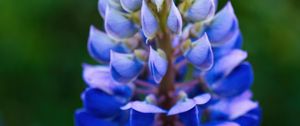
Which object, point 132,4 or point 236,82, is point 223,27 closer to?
point 236,82

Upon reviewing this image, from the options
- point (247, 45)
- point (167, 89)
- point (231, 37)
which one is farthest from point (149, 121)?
point (247, 45)

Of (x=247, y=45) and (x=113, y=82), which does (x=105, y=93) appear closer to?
(x=113, y=82)

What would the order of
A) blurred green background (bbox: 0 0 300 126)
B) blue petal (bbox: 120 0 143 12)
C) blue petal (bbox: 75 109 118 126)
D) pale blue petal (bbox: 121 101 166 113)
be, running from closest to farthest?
pale blue petal (bbox: 121 101 166 113)
blue petal (bbox: 120 0 143 12)
blue petal (bbox: 75 109 118 126)
blurred green background (bbox: 0 0 300 126)

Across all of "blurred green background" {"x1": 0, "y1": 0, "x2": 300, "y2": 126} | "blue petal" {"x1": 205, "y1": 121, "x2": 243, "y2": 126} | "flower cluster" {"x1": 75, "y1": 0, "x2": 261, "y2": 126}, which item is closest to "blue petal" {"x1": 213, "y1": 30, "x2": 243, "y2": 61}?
Answer: "flower cluster" {"x1": 75, "y1": 0, "x2": 261, "y2": 126}

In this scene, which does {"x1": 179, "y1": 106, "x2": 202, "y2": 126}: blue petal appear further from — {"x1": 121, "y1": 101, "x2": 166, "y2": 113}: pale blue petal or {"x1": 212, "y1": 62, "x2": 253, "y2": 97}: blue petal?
{"x1": 212, "y1": 62, "x2": 253, "y2": 97}: blue petal

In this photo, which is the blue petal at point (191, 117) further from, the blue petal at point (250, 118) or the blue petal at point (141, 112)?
the blue petal at point (250, 118)

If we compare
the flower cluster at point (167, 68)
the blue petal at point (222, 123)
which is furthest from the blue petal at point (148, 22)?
the blue petal at point (222, 123)

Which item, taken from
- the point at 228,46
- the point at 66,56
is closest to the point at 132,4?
the point at 228,46
